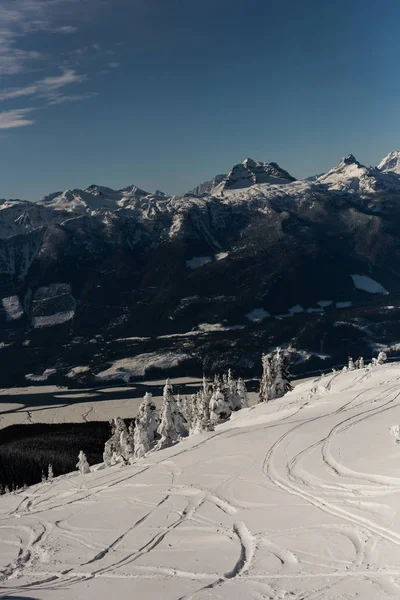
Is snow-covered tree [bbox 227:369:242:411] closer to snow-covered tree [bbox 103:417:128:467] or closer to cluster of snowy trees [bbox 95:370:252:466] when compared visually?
cluster of snowy trees [bbox 95:370:252:466]

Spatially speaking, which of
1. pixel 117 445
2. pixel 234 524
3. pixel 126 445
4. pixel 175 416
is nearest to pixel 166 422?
pixel 175 416

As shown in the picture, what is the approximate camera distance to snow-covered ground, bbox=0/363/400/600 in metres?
21.9

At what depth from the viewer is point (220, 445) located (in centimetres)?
5409

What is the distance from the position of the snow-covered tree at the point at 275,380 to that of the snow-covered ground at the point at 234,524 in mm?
40028

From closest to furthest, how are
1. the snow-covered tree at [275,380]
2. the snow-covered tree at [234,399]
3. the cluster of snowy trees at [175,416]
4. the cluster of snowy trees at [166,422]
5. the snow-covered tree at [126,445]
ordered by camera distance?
the cluster of snowy trees at [166,422] < the cluster of snowy trees at [175,416] < the snow-covered tree at [126,445] < the snow-covered tree at [275,380] < the snow-covered tree at [234,399]

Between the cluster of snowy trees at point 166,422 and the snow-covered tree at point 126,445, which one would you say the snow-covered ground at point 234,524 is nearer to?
the cluster of snowy trees at point 166,422

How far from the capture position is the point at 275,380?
96.9 m

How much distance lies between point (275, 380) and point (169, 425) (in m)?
24.1

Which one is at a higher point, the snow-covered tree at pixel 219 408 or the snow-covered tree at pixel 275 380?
the snow-covered tree at pixel 275 380

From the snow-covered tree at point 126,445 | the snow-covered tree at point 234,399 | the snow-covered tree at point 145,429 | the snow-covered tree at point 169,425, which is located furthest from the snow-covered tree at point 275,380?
the snow-covered tree at point 126,445

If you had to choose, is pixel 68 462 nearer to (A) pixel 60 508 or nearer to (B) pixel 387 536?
(A) pixel 60 508

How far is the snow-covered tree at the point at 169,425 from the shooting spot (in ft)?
266

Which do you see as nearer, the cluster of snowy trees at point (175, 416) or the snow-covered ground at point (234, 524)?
the snow-covered ground at point (234, 524)

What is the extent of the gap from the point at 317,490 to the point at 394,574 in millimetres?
12782
